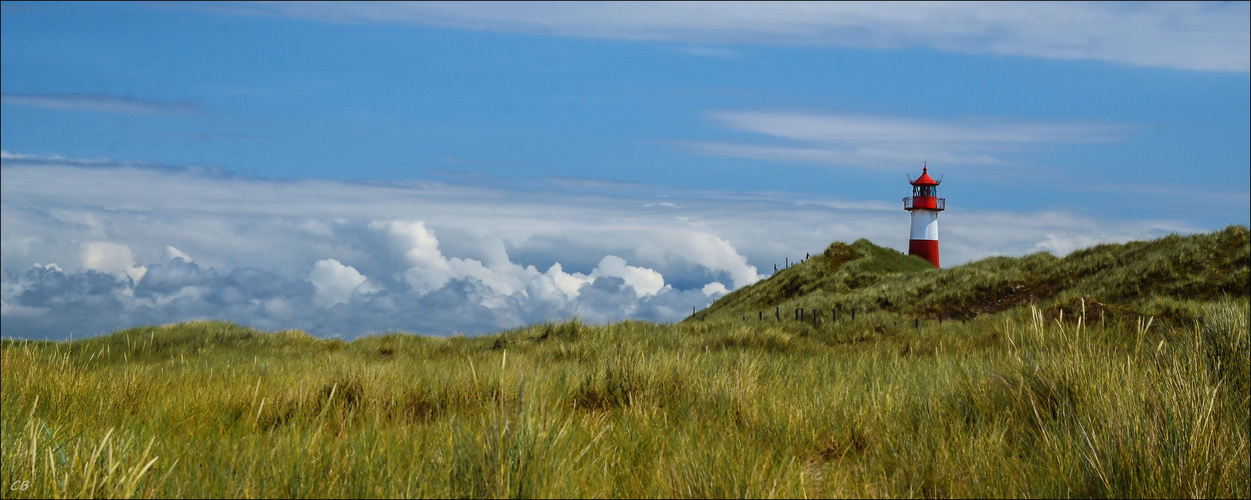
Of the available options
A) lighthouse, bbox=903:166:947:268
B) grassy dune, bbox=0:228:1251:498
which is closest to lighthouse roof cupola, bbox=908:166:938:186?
lighthouse, bbox=903:166:947:268

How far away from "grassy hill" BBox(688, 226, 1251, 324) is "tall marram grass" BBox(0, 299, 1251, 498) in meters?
9.64

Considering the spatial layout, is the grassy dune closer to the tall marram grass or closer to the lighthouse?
the tall marram grass

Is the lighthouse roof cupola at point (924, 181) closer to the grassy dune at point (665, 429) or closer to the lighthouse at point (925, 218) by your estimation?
the lighthouse at point (925, 218)

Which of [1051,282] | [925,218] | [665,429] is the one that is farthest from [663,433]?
[925,218]

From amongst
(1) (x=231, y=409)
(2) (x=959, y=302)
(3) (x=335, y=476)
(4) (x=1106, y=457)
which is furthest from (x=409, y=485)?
(2) (x=959, y=302)

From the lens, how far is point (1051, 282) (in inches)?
1033

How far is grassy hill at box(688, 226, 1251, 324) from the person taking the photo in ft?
65.2

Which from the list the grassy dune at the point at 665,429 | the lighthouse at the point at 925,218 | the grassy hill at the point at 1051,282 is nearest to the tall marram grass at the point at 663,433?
the grassy dune at the point at 665,429

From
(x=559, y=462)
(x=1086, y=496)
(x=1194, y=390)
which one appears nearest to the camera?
(x=559, y=462)

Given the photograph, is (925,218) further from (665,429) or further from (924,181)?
(665,429)

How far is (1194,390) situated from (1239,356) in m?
2.03

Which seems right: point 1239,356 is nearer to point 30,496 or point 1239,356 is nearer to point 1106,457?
point 1106,457

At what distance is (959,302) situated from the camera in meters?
26.1

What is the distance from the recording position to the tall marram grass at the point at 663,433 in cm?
288
